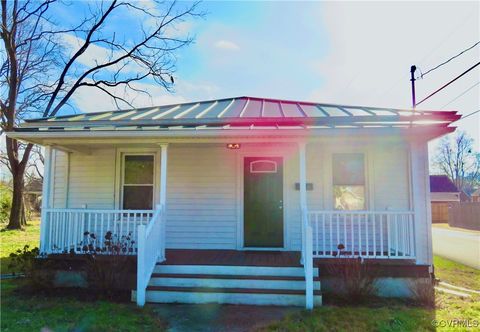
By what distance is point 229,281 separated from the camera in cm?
553

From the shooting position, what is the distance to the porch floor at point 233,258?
19.5 ft

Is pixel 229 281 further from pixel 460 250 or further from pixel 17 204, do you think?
pixel 17 204

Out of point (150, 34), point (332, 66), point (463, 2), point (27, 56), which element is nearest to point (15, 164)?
point (27, 56)

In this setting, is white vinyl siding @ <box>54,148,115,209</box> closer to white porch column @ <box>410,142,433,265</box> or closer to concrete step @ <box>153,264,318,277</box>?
concrete step @ <box>153,264,318,277</box>

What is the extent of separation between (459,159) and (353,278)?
1657 inches

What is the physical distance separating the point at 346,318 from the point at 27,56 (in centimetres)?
2061

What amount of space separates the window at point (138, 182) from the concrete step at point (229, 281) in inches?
91.3

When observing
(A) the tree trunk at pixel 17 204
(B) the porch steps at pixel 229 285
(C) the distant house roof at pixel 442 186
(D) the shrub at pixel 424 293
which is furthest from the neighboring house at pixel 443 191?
(A) the tree trunk at pixel 17 204

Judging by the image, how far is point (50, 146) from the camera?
21.9 ft

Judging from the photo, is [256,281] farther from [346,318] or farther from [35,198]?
[35,198]

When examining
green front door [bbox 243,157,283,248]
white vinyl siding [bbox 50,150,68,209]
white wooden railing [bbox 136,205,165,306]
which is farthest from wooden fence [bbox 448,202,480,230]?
white vinyl siding [bbox 50,150,68,209]

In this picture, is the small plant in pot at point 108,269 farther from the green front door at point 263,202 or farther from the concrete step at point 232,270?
the green front door at point 263,202

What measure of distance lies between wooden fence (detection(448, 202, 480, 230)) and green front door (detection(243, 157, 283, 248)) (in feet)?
57.6

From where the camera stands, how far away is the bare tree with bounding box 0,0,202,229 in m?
17.1
